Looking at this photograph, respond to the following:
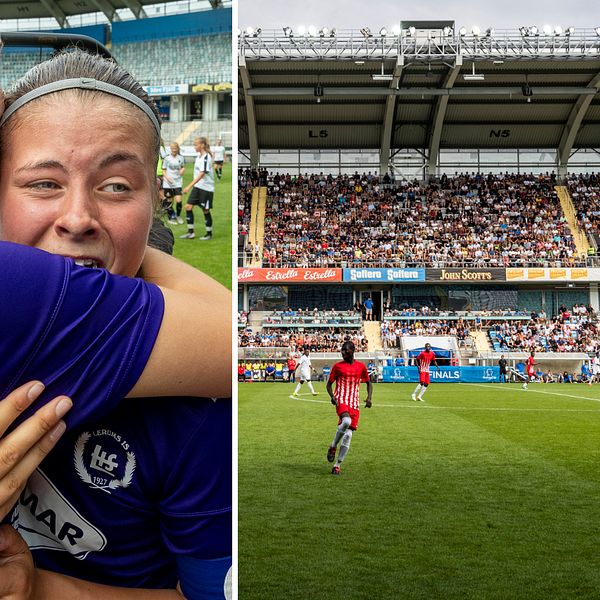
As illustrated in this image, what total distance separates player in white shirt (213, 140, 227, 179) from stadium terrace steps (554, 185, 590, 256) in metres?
31.1

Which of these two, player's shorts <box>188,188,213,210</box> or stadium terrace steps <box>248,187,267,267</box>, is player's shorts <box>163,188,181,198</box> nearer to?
player's shorts <box>188,188,213,210</box>

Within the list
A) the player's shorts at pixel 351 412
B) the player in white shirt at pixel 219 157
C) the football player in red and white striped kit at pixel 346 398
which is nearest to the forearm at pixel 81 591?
the player in white shirt at pixel 219 157

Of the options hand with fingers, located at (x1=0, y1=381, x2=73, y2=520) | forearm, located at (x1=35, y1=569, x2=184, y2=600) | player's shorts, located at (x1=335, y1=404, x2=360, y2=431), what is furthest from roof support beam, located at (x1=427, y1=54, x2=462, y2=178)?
hand with fingers, located at (x1=0, y1=381, x2=73, y2=520)

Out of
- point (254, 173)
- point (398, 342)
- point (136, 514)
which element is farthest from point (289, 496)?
point (254, 173)

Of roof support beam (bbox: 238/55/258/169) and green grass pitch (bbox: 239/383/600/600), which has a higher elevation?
roof support beam (bbox: 238/55/258/169)

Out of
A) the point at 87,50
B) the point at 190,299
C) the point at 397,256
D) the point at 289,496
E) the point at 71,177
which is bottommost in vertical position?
the point at 289,496

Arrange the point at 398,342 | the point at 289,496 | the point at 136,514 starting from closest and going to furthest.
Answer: the point at 136,514 → the point at 289,496 → the point at 398,342

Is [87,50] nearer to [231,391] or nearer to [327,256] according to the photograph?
[231,391]

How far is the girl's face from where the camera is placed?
157 centimetres

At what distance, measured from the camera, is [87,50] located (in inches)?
69.0

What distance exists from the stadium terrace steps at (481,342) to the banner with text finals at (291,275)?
A: 226 inches

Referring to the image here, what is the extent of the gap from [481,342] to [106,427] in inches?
1058

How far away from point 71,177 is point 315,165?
33204 millimetres

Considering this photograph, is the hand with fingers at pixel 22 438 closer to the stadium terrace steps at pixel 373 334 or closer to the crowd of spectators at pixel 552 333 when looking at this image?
the stadium terrace steps at pixel 373 334
